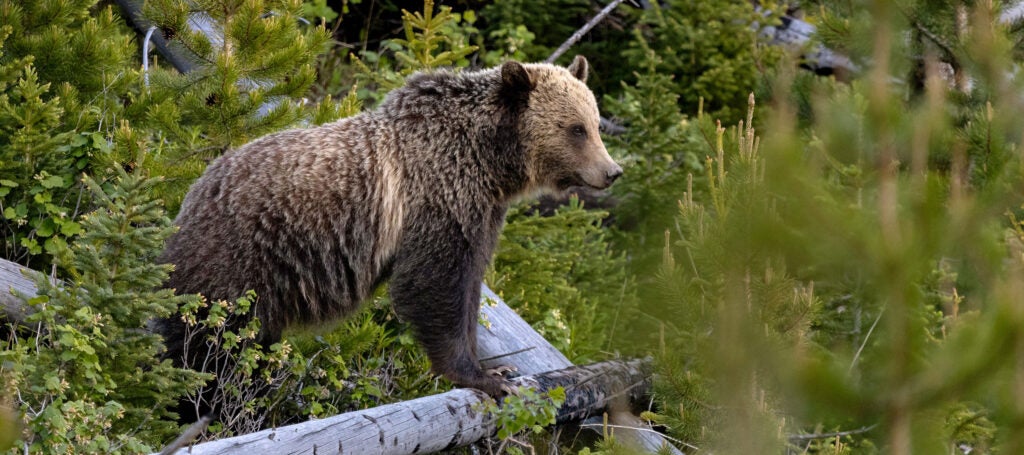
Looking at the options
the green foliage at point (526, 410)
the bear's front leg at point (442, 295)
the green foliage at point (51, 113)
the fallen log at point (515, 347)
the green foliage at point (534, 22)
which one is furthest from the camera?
the green foliage at point (534, 22)

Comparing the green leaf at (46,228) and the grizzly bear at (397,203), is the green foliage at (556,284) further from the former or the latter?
the green leaf at (46,228)

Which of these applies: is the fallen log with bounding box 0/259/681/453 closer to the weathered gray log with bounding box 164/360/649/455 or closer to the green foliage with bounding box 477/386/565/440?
the weathered gray log with bounding box 164/360/649/455

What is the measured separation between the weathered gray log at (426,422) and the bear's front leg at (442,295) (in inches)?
9.3

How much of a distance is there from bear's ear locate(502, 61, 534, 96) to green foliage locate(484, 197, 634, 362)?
1630mm

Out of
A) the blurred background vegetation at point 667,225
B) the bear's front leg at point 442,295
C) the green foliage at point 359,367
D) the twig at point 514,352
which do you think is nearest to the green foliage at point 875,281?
the blurred background vegetation at point 667,225

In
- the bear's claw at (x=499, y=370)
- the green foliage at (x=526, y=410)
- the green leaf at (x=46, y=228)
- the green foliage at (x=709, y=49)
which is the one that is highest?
the green leaf at (x=46, y=228)

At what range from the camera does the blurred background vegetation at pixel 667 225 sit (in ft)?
8.05

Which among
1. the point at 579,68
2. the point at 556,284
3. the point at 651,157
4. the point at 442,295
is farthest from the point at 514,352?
the point at 651,157

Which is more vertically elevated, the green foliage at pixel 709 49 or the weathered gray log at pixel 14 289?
the weathered gray log at pixel 14 289

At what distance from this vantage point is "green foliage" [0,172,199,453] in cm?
361

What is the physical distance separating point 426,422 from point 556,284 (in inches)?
111

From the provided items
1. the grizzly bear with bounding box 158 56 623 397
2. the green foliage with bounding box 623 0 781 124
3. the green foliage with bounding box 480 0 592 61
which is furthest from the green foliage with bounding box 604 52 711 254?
the grizzly bear with bounding box 158 56 623 397

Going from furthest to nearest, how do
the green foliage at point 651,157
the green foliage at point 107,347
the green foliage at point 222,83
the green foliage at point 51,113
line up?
the green foliage at point 651,157, the green foliage at point 222,83, the green foliage at point 51,113, the green foliage at point 107,347

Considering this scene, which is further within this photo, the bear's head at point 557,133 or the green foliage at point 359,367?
the bear's head at point 557,133
